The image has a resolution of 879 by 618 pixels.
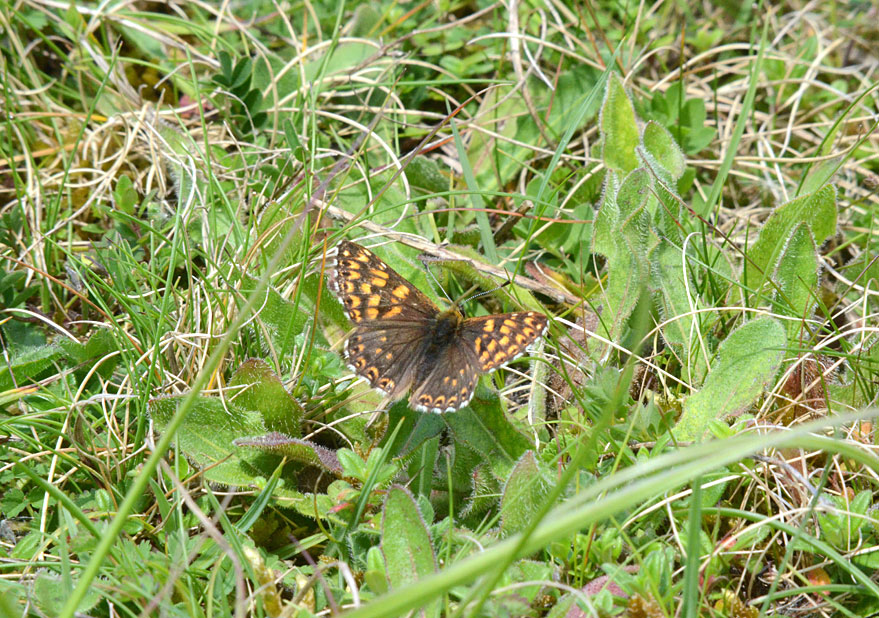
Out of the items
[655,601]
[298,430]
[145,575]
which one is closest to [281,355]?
[298,430]

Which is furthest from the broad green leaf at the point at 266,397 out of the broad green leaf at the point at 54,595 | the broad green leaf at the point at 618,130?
the broad green leaf at the point at 618,130

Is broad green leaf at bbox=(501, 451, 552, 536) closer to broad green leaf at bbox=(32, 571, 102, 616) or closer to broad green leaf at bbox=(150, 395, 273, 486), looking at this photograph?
broad green leaf at bbox=(150, 395, 273, 486)

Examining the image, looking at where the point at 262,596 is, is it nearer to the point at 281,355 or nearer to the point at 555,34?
the point at 281,355

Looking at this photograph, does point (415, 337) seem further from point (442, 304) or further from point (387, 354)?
point (442, 304)

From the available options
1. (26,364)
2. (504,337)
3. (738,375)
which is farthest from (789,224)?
(26,364)

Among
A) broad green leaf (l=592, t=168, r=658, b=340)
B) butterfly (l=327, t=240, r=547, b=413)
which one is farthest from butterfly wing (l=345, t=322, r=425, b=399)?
broad green leaf (l=592, t=168, r=658, b=340)

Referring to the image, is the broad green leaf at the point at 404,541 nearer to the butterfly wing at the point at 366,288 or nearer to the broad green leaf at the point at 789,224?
the butterfly wing at the point at 366,288
